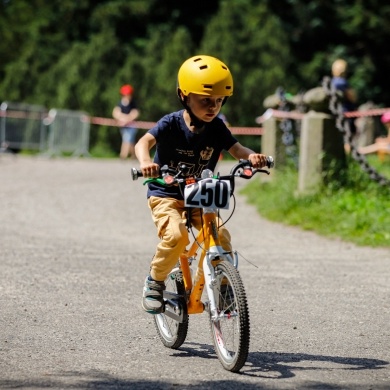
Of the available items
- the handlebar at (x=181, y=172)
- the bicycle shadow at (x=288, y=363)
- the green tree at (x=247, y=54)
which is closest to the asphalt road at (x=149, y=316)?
the bicycle shadow at (x=288, y=363)

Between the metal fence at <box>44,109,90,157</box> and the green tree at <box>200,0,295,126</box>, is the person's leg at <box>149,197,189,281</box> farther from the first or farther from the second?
the green tree at <box>200,0,295,126</box>

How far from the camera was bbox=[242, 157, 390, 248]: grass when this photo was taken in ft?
38.6

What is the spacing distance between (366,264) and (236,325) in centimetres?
446

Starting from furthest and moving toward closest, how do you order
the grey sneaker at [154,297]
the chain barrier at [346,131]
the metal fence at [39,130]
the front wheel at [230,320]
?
the metal fence at [39,130], the chain barrier at [346,131], the grey sneaker at [154,297], the front wheel at [230,320]

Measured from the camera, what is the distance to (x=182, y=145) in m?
6.40

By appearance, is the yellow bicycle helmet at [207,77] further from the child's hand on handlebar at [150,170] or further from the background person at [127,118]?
the background person at [127,118]

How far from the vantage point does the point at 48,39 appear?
39781 mm

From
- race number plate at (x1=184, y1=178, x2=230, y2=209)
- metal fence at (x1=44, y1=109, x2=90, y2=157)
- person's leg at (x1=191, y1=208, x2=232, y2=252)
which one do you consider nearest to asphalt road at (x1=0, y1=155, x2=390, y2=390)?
person's leg at (x1=191, y1=208, x2=232, y2=252)

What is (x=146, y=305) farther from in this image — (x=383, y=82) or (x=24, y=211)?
(x=383, y=82)

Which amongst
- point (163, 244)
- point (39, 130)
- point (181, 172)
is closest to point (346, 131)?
point (163, 244)

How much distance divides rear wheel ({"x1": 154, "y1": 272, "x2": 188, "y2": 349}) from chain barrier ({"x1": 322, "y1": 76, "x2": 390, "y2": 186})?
22.4 feet

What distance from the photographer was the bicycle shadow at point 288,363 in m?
5.89

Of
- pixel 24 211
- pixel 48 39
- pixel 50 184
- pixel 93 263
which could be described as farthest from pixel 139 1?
pixel 93 263

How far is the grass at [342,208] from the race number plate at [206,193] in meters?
5.45
